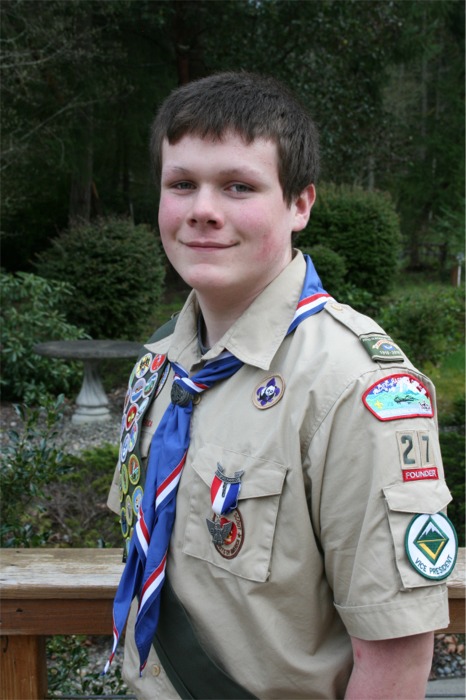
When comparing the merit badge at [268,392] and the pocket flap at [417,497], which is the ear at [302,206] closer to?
the merit badge at [268,392]

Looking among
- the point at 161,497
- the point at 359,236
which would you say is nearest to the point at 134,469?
the point at 161,497

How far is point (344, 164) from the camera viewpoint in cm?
1423

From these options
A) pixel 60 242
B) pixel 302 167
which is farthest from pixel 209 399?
pixel 60 242

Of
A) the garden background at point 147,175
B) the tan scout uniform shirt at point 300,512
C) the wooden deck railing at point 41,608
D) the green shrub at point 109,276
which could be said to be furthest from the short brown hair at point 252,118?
the green shrub at point 109,276

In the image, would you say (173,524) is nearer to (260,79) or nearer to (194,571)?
(194,571)

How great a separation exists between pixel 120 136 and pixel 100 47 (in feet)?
6.14

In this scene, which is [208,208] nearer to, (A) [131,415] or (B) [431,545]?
(A) [131,415]

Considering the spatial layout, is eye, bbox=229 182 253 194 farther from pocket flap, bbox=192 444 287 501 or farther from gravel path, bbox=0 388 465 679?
gravel path, bbox=0 388 465 679

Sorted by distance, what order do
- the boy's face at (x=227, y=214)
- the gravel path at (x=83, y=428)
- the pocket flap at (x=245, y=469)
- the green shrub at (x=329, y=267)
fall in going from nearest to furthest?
the pocket flap at (x=245, y=469) → the boy's face at (x=227, y=214) → the gravel path at (x=83, y=428) → the green shrub at (x=329, y=267)

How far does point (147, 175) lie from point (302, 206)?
1482 centimetres

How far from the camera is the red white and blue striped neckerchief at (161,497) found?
4.65ft

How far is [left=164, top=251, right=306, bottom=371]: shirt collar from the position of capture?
139 cm

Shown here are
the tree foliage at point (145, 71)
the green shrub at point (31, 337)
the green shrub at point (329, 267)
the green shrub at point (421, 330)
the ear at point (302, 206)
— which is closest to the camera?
the ear at point (302, 206)

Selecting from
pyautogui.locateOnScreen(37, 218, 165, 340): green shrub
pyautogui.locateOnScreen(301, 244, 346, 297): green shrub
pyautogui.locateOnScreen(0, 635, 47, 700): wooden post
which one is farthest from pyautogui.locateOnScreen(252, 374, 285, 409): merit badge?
pyautogui.locateOnScreen(301, 244, 346, 297): green shrub
